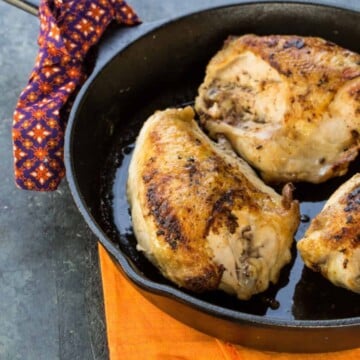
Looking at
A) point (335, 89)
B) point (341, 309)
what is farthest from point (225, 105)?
point (341, 309)

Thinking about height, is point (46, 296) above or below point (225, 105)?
below

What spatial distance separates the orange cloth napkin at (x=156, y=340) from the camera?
4.91 feet

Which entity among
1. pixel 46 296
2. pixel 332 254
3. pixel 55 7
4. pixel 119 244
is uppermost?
pixel 55 7

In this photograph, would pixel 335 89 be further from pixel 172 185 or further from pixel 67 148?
pixel 67 148

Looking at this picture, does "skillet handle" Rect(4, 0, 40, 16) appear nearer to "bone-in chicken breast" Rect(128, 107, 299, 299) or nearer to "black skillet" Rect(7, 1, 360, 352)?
"black skillet" Rect(7, 1, 360, 352)

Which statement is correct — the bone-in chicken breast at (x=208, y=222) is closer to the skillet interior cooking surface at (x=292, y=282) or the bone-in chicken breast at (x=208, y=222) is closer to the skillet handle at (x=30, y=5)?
the skillet interior cooking surface at (x=292, y=282)

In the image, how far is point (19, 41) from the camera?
7.93 feet

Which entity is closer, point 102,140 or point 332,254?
point 332,254

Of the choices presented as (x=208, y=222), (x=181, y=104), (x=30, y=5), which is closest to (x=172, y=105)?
(x=181, y=104)

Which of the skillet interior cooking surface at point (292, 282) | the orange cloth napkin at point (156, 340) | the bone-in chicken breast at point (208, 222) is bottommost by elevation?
the orange cloth napkin at point (156, 340)

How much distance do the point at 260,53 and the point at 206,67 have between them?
0.98 ft

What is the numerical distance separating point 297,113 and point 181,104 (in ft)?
1.49

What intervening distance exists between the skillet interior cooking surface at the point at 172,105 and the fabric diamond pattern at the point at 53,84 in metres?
0.08

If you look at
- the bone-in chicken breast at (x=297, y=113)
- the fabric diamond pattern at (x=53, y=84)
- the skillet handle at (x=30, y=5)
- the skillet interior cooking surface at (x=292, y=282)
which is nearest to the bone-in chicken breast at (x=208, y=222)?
the skillet interior cooking surface at (x=292, y=282)
